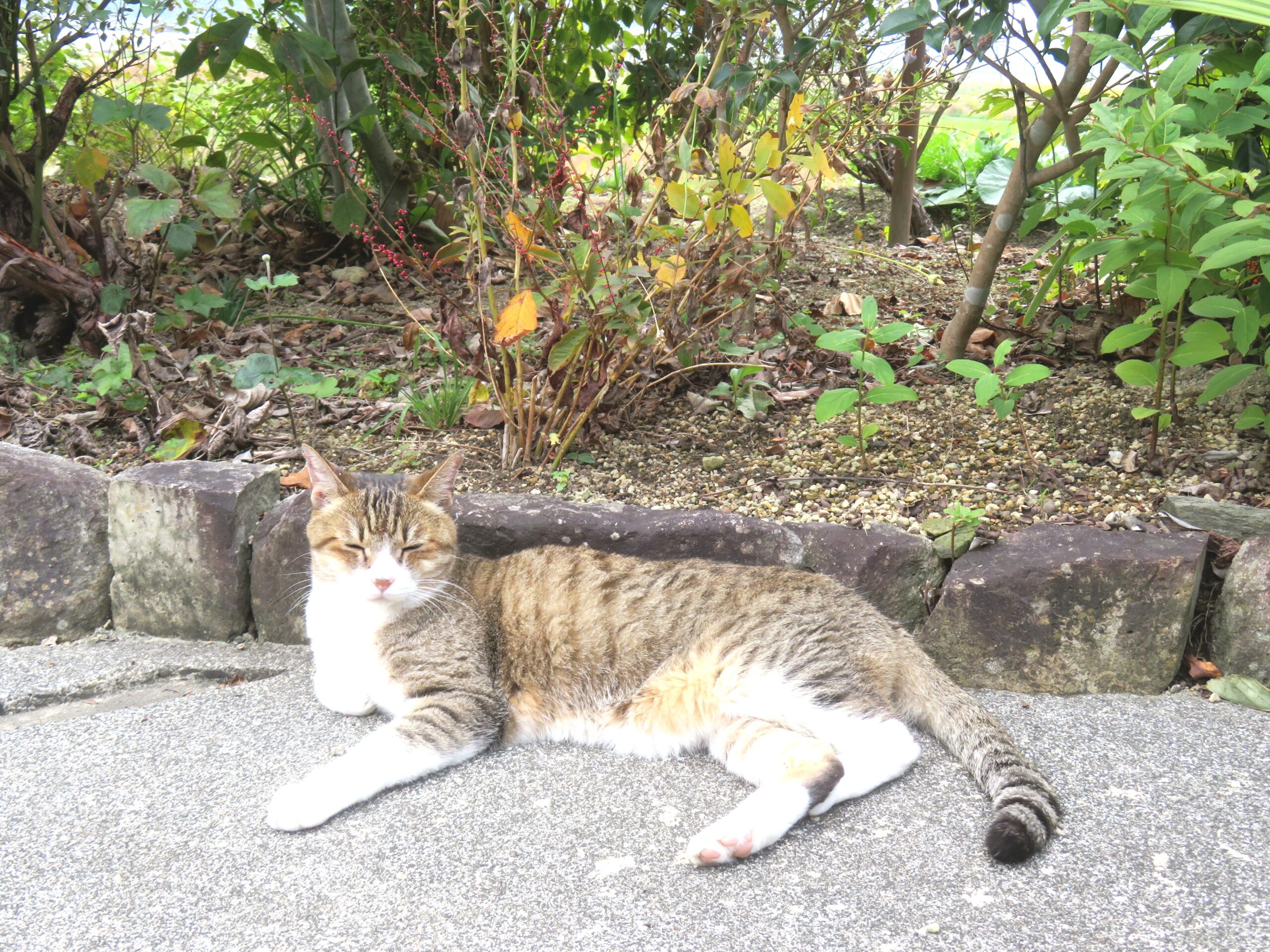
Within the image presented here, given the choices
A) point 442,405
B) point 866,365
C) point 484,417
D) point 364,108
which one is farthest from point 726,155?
point 364,108

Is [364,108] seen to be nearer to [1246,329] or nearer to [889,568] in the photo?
[889,568]

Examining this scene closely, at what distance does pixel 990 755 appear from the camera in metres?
2.32

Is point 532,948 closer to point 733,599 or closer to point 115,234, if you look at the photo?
point 733,599

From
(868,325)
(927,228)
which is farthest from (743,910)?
(927,228)

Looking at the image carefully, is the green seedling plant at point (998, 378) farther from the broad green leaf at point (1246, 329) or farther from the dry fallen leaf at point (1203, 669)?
the dry fallen leaf at point (1203, 669)

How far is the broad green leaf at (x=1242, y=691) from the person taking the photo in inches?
103

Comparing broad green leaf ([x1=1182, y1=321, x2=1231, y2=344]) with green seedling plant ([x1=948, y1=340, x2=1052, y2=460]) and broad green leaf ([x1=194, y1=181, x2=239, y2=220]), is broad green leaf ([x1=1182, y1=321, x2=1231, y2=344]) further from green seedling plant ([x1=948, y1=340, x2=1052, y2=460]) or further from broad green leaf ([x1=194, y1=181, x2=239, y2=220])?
broad green leaf ([x1=194, y1=181, x2=239, y2=220])

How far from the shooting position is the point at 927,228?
230 inches

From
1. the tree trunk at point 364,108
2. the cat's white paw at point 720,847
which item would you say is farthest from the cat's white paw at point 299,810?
the tree trunk at point 364,108

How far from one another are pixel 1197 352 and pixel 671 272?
5.71ft

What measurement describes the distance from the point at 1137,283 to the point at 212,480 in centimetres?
330

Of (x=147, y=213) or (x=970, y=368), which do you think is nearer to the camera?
(x=970, y=368)

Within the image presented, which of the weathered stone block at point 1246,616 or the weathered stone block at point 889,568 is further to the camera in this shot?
the weathered stone block at point 889,568

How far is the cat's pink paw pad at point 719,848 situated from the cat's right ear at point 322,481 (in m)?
1.57
